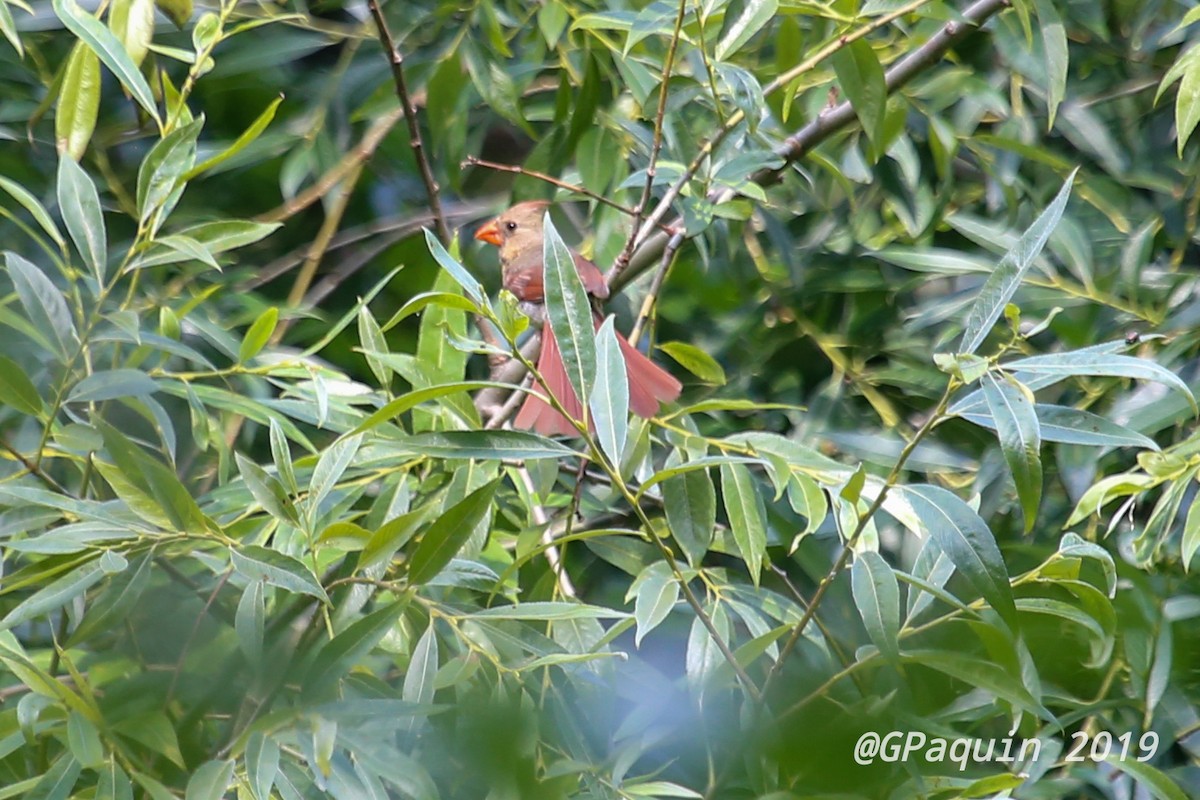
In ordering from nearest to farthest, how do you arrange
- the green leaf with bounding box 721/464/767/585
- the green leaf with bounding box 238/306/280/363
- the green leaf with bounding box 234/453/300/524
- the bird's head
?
the green leaf with bounding box 234/453/300/524 → the green leaf with bounding box 721/464/767/585 → the green leaf with bounding box 238/306/280/363 → the bird's head

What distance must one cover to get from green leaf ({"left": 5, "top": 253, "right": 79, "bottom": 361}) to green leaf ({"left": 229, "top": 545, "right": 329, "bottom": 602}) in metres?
0.42

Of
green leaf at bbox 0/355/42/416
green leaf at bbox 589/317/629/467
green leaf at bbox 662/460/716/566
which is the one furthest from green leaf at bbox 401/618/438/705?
green leaf at bbox 0/355/42/416

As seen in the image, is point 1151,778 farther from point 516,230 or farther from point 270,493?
point 516,230

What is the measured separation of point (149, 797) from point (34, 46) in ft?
5.41

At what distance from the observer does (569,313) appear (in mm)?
1268

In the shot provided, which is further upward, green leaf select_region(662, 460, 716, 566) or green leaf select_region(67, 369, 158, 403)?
green leaf select_region(67, 369, 158, 403)

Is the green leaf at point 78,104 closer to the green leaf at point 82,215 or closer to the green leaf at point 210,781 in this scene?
the green leaf at point 82,215

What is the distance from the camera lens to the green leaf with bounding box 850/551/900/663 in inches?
44.8

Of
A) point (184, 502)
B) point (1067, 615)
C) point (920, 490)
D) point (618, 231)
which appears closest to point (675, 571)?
point (920, 490)

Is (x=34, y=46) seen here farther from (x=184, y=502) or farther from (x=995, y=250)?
(x=995, y=250)

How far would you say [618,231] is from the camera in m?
2.36

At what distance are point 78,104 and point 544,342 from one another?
2.68ft

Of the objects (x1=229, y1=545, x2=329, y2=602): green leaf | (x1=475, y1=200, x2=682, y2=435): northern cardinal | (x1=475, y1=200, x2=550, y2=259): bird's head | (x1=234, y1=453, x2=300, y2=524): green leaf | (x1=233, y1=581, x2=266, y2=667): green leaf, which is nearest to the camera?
(x1=233, y1=581, x2=266, y2=667): green leaf

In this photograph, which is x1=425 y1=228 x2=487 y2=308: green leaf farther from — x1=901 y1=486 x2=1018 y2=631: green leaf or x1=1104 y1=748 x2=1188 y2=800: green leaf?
x1=1104 y1=748 x2=1188 y2=800: green leaf
